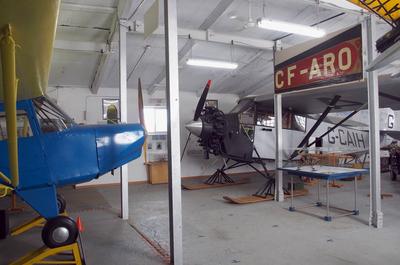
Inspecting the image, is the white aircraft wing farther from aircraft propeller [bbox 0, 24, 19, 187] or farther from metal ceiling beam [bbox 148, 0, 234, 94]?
aircraft propeller [bbox 0, 24, 19, 187]

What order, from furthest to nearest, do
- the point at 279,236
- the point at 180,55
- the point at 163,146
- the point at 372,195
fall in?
the point at 163,146 → the point at 180,55 → the point at 372,195 → the point at 279,236

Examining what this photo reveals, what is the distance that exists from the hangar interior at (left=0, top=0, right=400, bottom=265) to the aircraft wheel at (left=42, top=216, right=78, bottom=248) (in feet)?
0.06

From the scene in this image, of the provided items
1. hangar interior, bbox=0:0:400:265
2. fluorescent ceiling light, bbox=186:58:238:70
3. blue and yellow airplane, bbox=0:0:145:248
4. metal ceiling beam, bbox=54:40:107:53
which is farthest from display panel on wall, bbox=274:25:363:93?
metal ceiling beam, bbox=54:40:107:53

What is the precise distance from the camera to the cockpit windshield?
3.15 metres

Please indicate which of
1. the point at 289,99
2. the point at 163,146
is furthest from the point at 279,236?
the point at 163,146

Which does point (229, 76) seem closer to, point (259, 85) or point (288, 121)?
point (259, 85)

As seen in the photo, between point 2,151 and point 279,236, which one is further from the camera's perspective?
point 279,236

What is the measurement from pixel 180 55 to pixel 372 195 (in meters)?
4.75

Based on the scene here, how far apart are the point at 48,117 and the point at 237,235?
264 cm

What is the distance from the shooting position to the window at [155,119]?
8.98 meters

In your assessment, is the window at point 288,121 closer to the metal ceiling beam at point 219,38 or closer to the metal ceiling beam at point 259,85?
the metal ceiling beam at point 259,85

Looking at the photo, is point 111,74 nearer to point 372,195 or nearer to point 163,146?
point 163,146

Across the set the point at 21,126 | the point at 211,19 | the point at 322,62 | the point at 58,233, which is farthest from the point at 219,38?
the point at 58,233

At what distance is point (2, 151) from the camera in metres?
2.97
